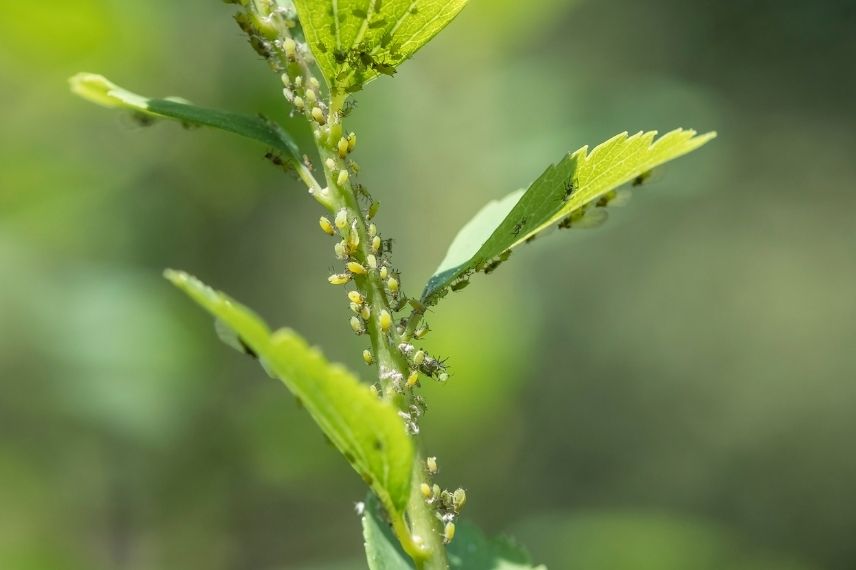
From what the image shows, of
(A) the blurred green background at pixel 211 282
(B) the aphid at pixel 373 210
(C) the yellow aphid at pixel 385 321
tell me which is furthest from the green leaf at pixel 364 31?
(A) the blurred green background at pixel 211 282

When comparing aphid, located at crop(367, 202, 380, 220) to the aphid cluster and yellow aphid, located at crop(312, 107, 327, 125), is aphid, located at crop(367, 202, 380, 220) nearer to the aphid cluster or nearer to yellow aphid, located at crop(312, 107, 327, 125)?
yellow aphid, located at crop(312, 107, 327, 125)

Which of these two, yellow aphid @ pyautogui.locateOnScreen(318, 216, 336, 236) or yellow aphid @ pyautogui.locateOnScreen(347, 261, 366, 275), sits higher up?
yellow aphid @ pyautogui.locateOnScreen(318, 216, 336, 236)

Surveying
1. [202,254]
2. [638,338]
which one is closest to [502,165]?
[202,254]

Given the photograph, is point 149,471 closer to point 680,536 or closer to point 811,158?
point 680,536

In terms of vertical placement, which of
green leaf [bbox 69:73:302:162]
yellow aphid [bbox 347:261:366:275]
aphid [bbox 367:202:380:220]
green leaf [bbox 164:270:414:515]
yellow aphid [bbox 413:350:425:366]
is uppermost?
green leaf [bbox 69:73:302:162]

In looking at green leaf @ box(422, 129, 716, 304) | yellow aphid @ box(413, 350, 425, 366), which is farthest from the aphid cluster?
green leaf @ box(422, 129, 716, 304)

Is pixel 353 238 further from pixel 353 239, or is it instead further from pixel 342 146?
pixel 342 146

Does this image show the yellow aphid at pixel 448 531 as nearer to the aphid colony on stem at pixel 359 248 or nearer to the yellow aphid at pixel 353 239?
the aphid colony on stem at pixel 359 248
